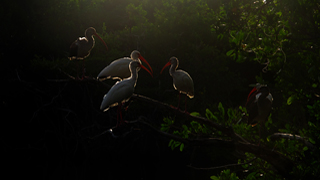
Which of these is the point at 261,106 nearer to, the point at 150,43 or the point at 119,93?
the point at 119,93

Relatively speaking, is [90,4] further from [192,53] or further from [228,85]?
[228,85]

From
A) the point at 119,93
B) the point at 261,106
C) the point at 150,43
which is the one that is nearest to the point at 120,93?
the point at 119,93

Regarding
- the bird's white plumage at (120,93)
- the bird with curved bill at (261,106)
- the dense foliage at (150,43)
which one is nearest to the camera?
the bird with curved bill at (261,106)

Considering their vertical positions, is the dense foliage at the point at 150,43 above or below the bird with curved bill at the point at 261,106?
below

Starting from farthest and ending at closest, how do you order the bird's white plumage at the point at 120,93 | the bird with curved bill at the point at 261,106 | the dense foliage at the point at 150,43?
1. the dense foliage at the point at 150,43
2. the bird's white plumage at the point at 120,93
3. the bird with curved bill at the point at 261,106

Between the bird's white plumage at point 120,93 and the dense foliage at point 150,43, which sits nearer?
the bird's white plumage at point 120,93

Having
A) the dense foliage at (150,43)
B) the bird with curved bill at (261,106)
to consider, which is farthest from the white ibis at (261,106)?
the dense foliage at (150,43)

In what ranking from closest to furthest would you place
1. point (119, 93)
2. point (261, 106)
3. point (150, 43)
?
point (261, 106)
point (119, 93)
point (150, 43)

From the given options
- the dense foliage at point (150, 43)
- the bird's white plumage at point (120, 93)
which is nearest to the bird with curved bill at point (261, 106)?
the bird's white plumage at point (120, 93)

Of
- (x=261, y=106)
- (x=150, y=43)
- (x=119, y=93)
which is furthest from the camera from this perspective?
(x=150, y=43)

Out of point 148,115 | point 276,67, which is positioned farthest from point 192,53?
point 276,67

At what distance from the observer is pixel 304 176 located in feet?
14.7

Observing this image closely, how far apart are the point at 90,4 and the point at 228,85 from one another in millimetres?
9246

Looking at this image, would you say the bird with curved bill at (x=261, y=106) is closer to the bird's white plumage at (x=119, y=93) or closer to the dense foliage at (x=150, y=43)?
the bird's white plumage at (x=119, y=93)
